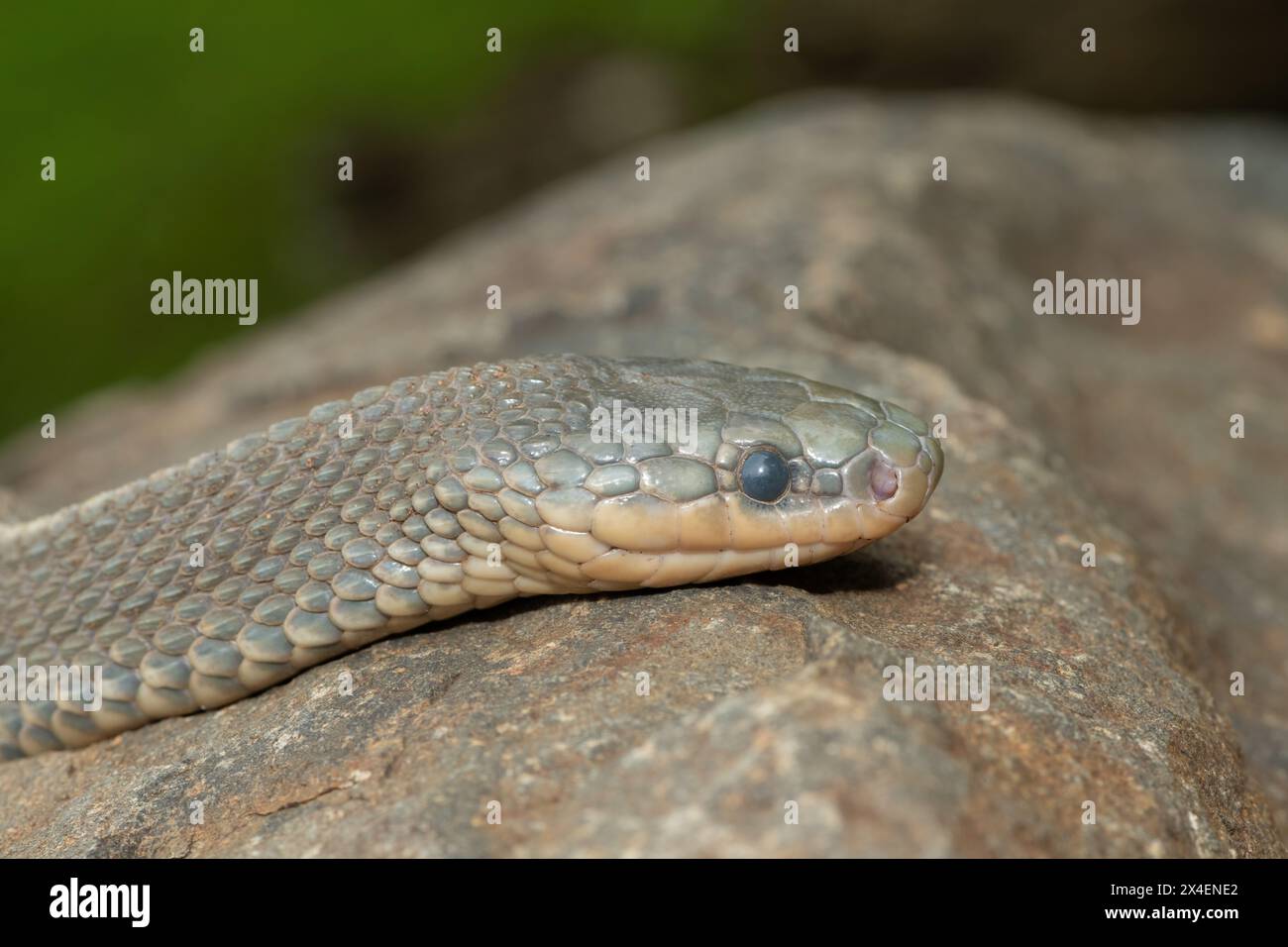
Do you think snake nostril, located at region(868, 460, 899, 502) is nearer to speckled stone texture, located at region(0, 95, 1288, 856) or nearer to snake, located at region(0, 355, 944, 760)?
snake, located at region(0, 355, 944, 760)

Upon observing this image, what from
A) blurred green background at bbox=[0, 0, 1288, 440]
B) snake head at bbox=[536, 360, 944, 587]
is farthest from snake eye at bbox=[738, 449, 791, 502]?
blurred green background at bbox=[0, 0, 1288, 440]

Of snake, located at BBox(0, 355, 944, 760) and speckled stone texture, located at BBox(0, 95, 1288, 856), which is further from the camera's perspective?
snake, located at BBox(0, 355, 944, 760)

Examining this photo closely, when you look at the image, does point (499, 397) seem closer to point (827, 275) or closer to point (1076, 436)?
point (827, 275)

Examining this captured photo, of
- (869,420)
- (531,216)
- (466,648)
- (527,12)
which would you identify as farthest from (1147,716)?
(527,12)

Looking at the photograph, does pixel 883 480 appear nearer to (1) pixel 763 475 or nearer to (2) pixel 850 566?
(1) pixel 763 475

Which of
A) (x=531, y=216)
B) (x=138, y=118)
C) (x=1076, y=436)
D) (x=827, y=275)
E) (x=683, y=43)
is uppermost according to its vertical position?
(x=683, y=43)
